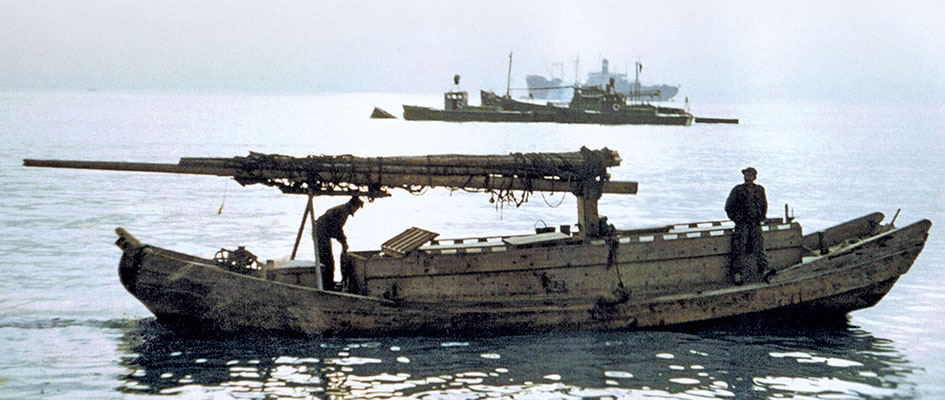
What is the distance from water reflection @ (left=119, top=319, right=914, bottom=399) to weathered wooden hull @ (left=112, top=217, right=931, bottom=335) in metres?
0.35

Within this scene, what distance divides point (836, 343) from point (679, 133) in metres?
83.8

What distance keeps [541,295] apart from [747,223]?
11.2ft

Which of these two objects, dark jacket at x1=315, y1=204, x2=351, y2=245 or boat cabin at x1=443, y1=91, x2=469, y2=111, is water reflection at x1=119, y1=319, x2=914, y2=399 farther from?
boat cabin at x1=443, y1=91, x2=469, y2=111

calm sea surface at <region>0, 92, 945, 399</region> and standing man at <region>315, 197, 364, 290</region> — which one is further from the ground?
standing man at <region>315, 197, 364, 290</region>

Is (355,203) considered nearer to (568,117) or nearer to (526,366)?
(526,366)

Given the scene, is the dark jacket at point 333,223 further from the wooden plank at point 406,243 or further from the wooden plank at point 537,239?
the wooden plank at point 537,239

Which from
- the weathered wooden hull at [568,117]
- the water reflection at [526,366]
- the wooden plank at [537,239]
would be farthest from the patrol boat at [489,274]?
the weathered wooden hull at [568,117]

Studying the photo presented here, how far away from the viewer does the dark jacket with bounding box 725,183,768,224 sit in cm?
1399

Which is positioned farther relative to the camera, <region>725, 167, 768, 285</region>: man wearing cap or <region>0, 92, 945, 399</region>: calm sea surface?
<region>725, 167, 768, 285</region>: man wearing cap

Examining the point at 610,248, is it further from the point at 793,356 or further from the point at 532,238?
the point at 793,356

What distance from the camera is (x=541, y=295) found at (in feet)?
44.3

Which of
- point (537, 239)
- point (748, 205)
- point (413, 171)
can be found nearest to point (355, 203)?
point (413, 171)

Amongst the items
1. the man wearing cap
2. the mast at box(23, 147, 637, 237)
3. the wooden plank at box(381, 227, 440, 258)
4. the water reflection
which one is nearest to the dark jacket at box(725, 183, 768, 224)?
the man wearing cap

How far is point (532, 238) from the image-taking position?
1374 cm
